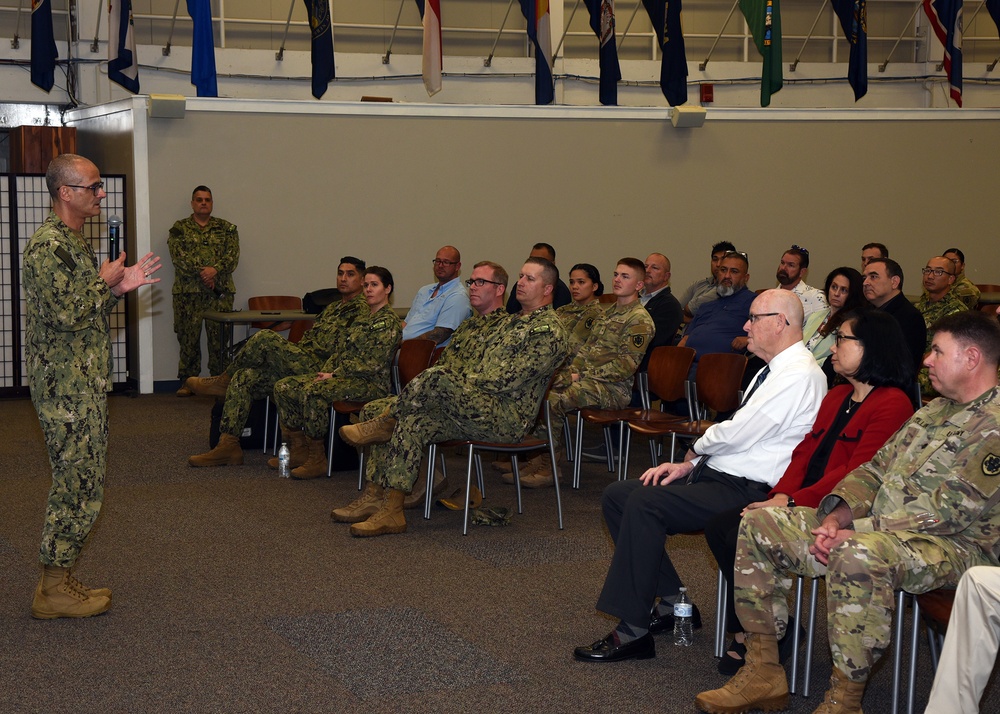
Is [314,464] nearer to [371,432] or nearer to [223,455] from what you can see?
[223,455]

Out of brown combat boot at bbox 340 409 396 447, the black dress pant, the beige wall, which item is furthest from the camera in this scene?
the beige wall

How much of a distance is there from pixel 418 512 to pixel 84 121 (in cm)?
726

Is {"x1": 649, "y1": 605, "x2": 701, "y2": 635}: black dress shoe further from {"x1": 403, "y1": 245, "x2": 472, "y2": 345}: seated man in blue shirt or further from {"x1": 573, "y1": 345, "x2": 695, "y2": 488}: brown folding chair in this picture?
{"x1": 403, "y1": 245, "x2": 472, "y2": 345}: seated man in blue shirt

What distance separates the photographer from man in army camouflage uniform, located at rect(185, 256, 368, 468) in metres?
6.54

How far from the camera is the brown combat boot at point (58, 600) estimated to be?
3.90m

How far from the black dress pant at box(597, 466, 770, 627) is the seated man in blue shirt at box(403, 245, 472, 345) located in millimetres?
3588

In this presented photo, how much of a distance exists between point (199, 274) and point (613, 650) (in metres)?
6.83

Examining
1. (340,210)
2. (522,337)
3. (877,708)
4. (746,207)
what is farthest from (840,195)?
(877,708)

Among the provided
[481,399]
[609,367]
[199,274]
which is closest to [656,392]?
[609,367]

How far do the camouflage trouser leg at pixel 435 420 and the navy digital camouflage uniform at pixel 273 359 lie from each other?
62.1 inches

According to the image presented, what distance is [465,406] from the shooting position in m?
4.91

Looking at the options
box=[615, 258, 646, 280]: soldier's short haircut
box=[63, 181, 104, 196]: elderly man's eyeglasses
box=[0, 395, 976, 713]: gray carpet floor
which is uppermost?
box=[63, 181, 104, 196]: elderly man's eyeglasses

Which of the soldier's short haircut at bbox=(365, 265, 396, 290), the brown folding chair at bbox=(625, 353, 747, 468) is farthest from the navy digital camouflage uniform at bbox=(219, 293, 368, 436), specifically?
the brown folding chair at bbox=(625, 353, 747, 468)

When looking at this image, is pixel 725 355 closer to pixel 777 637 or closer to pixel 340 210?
pixel 777 637
